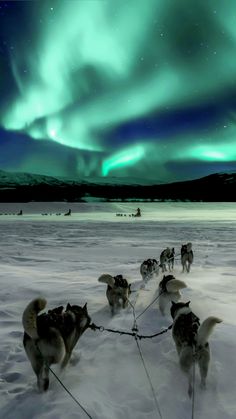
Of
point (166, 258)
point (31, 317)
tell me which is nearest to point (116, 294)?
point (31, 317)

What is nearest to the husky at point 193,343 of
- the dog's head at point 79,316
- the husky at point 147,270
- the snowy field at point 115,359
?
the snowy field at point 115,359

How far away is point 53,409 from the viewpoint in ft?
9.07

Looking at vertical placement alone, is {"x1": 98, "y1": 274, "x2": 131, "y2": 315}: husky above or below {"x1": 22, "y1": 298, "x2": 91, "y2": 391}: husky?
below

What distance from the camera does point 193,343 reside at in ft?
9.53

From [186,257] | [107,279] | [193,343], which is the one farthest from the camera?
[186,257]

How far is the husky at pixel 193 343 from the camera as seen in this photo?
2784mm

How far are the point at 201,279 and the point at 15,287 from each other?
12.7 ft

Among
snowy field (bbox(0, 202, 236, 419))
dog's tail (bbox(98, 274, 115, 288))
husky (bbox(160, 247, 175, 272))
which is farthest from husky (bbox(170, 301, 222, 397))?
husky (bbox(160, 247, 175, 272))

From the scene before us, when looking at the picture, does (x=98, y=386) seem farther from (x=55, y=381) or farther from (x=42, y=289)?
(x=42, y=289)

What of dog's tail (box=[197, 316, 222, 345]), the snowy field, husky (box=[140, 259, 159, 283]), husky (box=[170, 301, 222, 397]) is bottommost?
the snowy field

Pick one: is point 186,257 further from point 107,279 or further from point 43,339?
point 43,339

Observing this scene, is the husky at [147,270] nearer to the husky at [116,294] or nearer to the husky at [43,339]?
the husky at [116,294]

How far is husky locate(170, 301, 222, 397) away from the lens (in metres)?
2.78

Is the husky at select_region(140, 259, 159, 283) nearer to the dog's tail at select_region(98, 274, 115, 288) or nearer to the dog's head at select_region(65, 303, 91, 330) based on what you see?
the dog's tail at select_region(98, 274, 115, 288)
